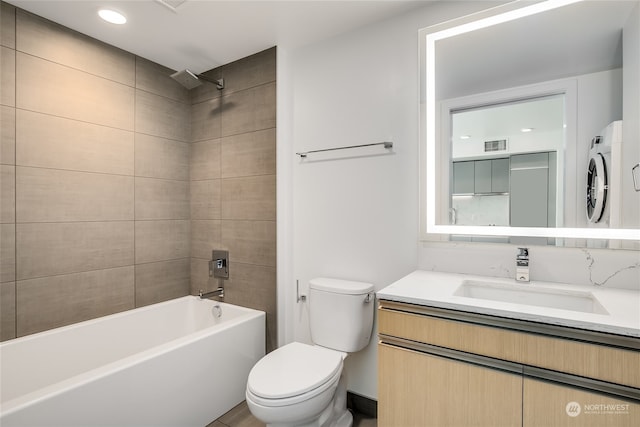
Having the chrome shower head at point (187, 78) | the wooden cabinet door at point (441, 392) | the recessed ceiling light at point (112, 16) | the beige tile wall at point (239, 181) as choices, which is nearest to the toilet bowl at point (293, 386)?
the wooden cabinet door at point (441, 392)

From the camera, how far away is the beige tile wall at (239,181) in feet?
7.55

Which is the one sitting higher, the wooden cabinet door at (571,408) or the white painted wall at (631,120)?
the white painted wall at (631,120)

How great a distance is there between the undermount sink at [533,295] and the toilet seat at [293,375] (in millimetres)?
709

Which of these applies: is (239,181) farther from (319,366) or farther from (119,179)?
(319,366)

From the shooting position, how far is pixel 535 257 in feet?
4.98

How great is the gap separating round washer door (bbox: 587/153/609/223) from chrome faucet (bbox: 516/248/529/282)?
0.29 m

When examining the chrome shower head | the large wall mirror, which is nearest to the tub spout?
the chrome shower head

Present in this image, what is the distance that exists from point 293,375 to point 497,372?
2.82 ft

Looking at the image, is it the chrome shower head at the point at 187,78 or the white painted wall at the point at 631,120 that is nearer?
the white painted wall at the point at 631,120

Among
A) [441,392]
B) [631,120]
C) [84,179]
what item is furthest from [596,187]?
[84,179]

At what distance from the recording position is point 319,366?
161 cm

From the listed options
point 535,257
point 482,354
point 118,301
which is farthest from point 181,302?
point 535,257

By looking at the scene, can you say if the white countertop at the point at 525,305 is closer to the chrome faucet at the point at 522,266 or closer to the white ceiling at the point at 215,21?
the chrome faucet at the point at 522,266

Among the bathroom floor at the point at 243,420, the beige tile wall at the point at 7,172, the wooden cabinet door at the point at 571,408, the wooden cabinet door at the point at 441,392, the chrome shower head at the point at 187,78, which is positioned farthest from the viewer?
the chrome shower head at the point at 187,78
